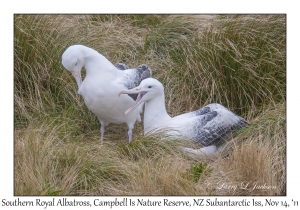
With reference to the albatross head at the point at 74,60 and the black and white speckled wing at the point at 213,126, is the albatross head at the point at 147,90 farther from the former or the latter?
the albatross head at the point at 74,60

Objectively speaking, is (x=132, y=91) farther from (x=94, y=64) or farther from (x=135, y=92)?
(x=94, y=64)

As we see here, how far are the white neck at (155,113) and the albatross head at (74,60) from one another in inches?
30.9

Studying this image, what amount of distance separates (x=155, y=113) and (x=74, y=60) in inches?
39.8

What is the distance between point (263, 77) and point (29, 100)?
265 cm

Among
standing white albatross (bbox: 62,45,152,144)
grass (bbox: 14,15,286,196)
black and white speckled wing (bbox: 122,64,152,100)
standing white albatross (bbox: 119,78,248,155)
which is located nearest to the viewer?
grass (bbox: 14,15,286,196)

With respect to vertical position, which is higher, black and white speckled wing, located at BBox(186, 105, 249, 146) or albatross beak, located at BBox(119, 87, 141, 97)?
albatross beak, located at BBox(119, 87, 141, 97)

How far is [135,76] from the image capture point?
25.7ft

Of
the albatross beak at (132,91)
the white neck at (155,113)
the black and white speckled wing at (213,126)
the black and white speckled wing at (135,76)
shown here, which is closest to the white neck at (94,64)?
the black and white speckled wing at (135,76)

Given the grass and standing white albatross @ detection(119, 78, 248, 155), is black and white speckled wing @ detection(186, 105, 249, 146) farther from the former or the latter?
the grass

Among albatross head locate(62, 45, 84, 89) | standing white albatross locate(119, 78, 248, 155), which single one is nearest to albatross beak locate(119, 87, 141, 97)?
standing white albatross locate(119, 78, 248, 155)

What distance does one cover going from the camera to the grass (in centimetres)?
637

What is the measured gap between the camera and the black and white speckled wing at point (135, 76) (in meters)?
7.67

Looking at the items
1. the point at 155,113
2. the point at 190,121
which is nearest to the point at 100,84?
the point at 155,113

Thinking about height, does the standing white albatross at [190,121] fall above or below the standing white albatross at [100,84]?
below
